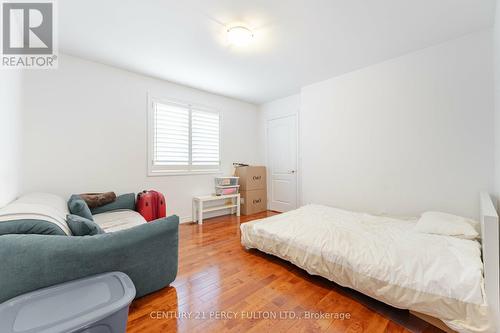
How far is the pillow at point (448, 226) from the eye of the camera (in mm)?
1921

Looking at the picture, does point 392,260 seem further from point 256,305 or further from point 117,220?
point 117,220

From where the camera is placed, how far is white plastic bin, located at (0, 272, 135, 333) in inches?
37.2

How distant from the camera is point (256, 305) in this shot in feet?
5.36

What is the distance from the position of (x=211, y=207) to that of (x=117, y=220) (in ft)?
6.50

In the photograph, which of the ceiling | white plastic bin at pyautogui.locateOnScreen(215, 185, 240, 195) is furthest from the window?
the ceiling

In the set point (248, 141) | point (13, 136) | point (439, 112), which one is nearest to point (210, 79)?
point (248, 141)

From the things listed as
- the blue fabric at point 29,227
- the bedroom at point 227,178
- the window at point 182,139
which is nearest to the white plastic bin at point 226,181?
the bedroom at point 227,178

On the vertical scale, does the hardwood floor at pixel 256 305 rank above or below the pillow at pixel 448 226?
below

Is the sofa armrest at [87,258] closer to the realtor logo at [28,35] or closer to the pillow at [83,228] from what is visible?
the pillow at [83,228]

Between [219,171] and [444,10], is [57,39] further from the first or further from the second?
[444,10]

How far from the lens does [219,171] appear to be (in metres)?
4.52

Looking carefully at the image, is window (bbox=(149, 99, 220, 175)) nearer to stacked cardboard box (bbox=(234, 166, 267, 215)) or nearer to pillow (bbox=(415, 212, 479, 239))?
stacked cardboard box (bbox=(234, 166, 267, 215))

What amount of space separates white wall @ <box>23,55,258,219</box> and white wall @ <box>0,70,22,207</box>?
0.83 feet

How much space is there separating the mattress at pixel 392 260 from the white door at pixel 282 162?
2.02 m
